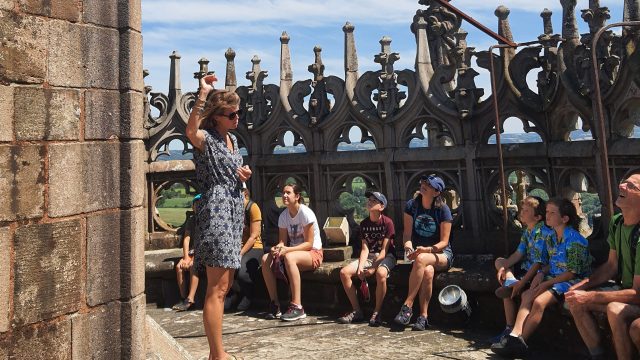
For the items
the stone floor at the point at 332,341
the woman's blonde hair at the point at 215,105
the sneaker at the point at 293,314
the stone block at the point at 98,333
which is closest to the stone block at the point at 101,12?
the woman's blonde hair at the point at 215,105

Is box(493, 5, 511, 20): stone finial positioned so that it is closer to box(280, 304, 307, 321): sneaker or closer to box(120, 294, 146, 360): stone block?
box(280, 304, 307, 321): sneaker

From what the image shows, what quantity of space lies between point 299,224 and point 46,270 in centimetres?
409

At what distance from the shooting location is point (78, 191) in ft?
10.8

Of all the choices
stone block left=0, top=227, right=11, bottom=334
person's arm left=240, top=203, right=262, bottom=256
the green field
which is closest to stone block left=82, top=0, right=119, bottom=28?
stone block left=0, top=227, right=11, bottom=334

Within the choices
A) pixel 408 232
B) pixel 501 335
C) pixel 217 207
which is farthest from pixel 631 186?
pixel 217 207

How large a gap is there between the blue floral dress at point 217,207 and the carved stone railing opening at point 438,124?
11.8ft

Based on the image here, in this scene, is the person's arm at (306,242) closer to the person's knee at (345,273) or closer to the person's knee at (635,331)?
the person's knee at (345,273)

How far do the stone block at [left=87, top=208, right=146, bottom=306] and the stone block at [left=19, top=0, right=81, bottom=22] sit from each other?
1.05m

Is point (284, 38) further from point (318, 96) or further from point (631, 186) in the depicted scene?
point (631, 186)

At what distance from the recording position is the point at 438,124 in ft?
26.2

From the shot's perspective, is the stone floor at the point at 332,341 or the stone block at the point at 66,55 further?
the stone floor at the point at 332,341

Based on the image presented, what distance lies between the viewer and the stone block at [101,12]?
335 cm

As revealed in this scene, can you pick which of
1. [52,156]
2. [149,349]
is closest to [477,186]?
[149,349]

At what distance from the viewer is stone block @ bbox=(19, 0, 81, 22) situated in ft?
10.2
